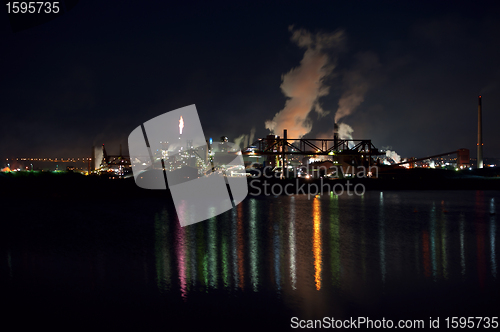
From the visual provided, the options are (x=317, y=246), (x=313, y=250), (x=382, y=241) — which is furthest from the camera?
(x=382, y=241)

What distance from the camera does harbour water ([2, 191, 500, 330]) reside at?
537 centimetres

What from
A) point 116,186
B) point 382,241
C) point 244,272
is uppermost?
point 116,186

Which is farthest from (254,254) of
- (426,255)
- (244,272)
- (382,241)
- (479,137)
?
(479,137)

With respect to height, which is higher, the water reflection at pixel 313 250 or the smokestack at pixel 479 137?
the smokestack at pixel 479 137

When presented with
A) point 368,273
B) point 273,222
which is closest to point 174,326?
point 368,273

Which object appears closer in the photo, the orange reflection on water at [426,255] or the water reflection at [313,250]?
the water reflection at [313,250]

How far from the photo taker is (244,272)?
7285mm

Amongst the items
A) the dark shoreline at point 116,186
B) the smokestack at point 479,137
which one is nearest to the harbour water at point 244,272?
the dark shoreline at point 116,186

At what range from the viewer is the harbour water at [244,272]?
17.6 ft

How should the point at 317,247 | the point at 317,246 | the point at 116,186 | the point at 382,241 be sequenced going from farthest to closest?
the point at 116,186 → the point at 382,241 → the point at 317,246 → the point at 317,247

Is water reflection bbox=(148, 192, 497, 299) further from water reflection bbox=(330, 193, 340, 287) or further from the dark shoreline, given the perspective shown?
the dark shoreline

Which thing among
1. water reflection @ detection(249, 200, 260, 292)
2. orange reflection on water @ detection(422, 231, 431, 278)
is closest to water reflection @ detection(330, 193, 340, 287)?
water reflection @ detection(249, 200, 260, 292)

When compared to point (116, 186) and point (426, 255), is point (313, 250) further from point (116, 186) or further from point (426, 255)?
point (116, 186)

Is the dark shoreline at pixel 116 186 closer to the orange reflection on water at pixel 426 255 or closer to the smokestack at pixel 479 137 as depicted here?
the orange reflection on water at pixel 426 255
